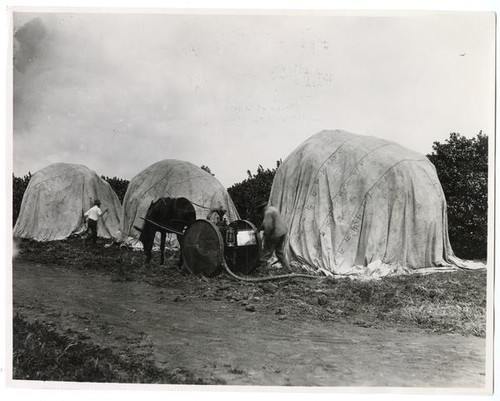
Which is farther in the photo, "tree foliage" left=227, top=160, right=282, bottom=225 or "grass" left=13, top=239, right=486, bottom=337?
"tree foliage" left=227, top=160, right=282, bottom=225

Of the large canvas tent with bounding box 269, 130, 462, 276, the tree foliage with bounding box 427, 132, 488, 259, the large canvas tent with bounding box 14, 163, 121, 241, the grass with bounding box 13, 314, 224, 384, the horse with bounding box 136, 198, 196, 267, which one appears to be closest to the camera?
the grass with bounding box 13, 314, 224, 384

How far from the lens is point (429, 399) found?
19.0 feet

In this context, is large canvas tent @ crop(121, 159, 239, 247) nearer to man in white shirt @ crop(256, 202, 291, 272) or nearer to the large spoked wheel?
man in white shirt @ crop(256, 202, 291, 272)

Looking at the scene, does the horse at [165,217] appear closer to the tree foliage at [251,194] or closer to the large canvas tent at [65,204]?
the large canvas tent at [65,204]

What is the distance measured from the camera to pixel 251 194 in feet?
44.0

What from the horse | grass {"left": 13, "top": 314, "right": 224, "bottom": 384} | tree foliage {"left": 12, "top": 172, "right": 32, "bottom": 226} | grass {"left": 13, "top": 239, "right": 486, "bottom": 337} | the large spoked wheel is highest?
tree foliage {"left": 12, "top": 172, "right": 32, "bottom": 226}

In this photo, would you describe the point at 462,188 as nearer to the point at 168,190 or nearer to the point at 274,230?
the point at 274,230

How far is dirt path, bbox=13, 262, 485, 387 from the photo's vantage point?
5.78 m

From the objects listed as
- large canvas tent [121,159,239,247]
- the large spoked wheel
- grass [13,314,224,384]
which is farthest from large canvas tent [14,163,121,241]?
grass [13,314,224,384]

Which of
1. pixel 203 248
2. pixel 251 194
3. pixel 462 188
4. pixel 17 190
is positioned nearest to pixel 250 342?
pixel 203 248

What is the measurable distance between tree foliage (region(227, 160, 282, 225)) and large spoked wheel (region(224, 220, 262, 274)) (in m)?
3.61

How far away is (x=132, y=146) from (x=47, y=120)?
1613mm

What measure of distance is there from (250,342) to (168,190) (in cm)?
704

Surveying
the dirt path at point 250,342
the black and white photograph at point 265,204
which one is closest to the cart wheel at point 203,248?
the black and white photograph at point 265,204
